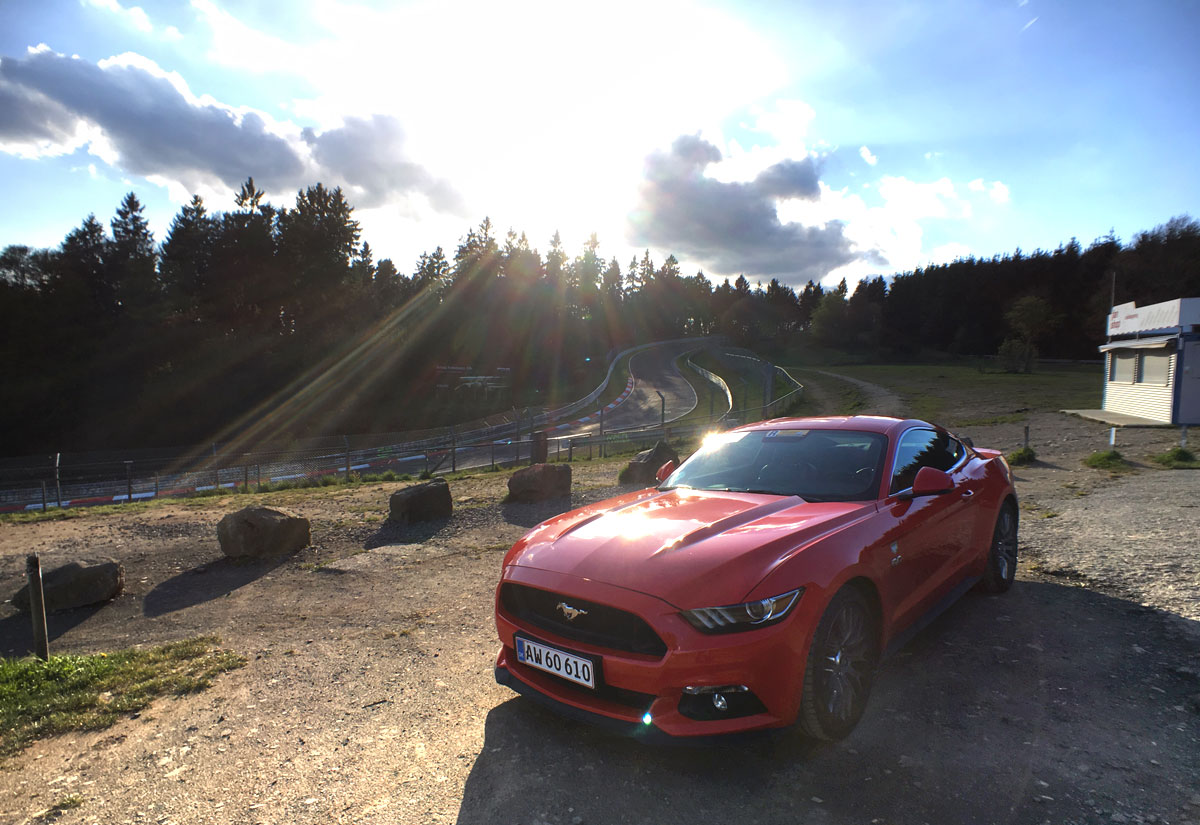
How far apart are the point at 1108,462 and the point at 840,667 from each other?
14.7 metres

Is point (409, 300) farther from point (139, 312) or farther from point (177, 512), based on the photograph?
point (177, 512)

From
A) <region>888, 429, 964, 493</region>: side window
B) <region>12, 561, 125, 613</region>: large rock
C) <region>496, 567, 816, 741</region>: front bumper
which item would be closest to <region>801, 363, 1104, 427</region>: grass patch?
<region>888, 429, 964, 493</region>: side window

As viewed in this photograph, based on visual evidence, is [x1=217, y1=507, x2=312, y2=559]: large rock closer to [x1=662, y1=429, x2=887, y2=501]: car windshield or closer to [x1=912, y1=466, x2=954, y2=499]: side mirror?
[x1=662, y1=429, x2=887, y2=501]: car windshield

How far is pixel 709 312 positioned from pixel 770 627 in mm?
130637

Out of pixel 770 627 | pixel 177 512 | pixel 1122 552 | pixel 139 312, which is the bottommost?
pixel 177 512

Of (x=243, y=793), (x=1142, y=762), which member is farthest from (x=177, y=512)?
(x=1142, y=762)

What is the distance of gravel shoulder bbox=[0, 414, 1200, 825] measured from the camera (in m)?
2.74

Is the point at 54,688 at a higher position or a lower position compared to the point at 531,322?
lower

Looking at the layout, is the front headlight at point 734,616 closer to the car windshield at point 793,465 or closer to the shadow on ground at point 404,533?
the car windshield at point 793,465

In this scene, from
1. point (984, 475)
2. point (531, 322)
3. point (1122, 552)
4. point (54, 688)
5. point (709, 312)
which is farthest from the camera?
point (709, 312)

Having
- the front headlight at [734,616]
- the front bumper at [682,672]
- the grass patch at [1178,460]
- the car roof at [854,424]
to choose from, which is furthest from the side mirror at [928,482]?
the grass patch at [1178,460]

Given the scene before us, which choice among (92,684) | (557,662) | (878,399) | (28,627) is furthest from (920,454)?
(878,399)

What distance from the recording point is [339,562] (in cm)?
761

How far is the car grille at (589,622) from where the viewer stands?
9.46 ft
